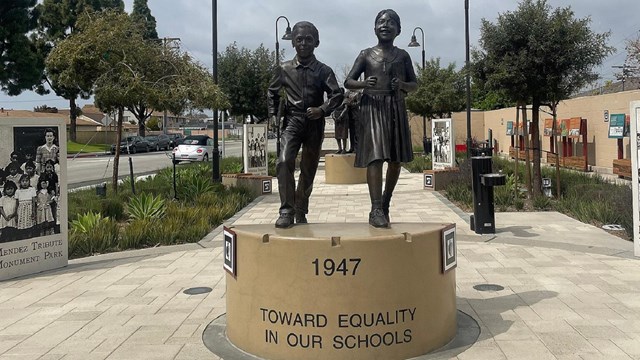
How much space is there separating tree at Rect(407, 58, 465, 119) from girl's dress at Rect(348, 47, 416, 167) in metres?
28.3

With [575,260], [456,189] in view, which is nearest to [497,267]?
[575,260]

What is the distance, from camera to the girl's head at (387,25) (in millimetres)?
5293

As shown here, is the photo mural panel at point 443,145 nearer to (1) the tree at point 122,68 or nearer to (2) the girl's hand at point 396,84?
(1) the tree at point 122,68

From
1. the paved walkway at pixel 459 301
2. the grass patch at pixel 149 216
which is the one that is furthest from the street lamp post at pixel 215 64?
the paved walkway at pixel 459 301

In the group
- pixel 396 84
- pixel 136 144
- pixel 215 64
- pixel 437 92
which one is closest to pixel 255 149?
pixel 215 64

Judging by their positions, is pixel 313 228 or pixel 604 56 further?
pixel 604 56

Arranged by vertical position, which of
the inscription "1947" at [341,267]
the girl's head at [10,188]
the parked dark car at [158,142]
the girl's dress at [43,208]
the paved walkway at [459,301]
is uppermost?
the parked dark car at [158,142]

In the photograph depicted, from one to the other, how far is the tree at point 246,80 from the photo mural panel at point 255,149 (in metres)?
14.3

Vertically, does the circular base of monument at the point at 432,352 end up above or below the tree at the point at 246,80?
below

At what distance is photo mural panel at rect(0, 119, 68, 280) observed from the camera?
23.4ft

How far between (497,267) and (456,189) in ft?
24.5

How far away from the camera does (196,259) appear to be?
8.36 metres

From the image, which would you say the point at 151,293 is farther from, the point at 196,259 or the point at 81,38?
the point at 81,38

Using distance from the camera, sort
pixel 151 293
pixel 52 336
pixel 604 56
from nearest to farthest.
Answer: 1. pixel 52 336
2. pixel 151 293
3. pixel 604 56
